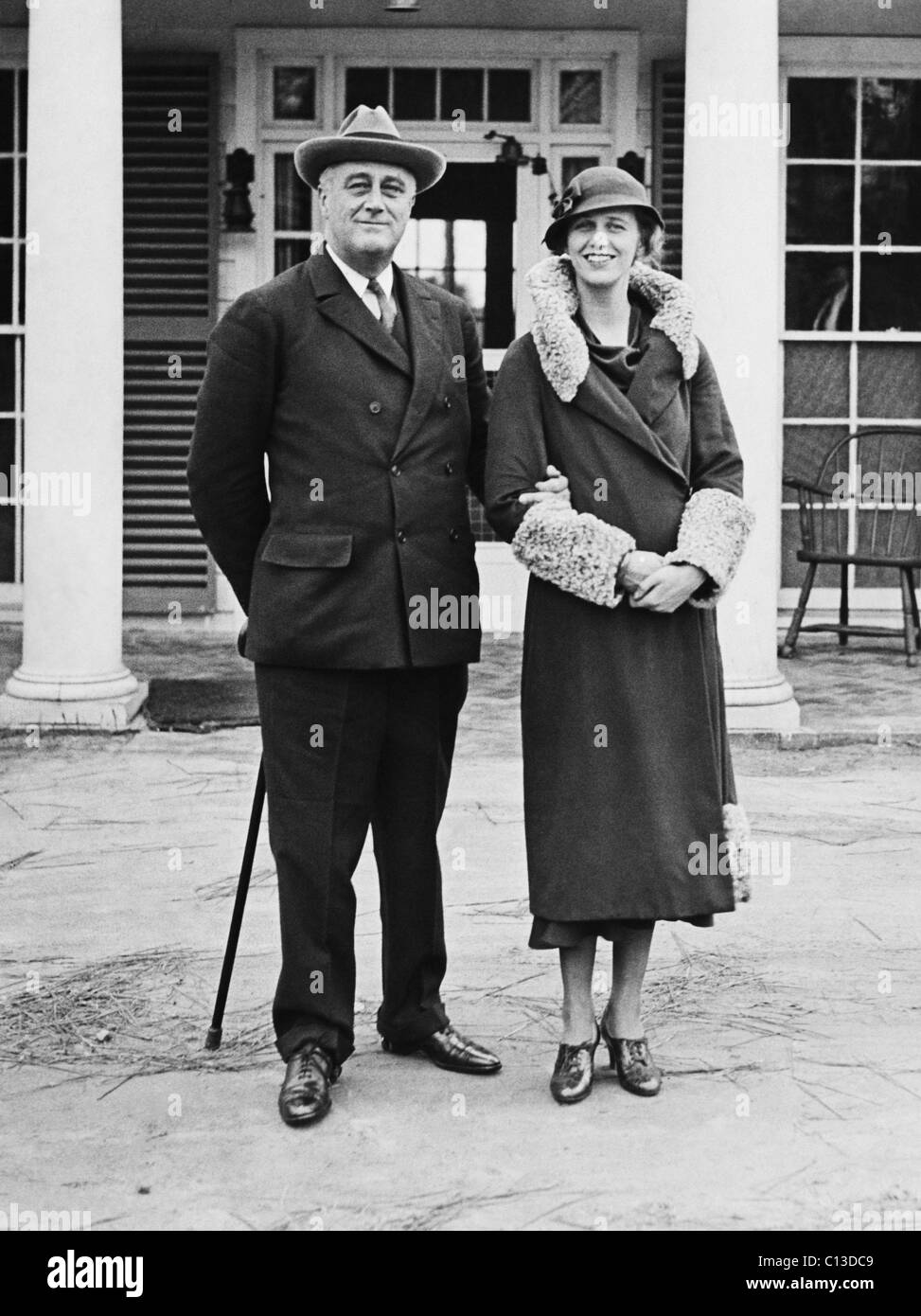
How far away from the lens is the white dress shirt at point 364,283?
391 cm

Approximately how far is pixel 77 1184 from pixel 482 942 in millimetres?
1684

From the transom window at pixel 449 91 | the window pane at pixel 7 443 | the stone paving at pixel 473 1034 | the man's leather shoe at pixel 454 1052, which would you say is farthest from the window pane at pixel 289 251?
the man's leather shoe at pixel 454 1052

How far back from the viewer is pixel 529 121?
31.3 ft

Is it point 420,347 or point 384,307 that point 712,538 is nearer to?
point 420,347

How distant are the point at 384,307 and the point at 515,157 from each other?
5772 mm

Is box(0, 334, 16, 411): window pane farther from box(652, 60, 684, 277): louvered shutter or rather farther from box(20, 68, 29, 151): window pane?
box(652, 60, 684, 277): louvered shutter

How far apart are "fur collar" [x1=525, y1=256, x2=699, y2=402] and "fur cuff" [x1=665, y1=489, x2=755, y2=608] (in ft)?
0.85

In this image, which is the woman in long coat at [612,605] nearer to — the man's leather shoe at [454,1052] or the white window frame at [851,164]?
the man's leather shoe at [454,1052]

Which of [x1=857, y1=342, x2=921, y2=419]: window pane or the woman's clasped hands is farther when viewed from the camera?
[x1=857, y1=342, x2=921, y2=419]: window pane

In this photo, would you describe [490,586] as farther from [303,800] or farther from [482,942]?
[303,800]

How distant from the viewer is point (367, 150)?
3.79 meters

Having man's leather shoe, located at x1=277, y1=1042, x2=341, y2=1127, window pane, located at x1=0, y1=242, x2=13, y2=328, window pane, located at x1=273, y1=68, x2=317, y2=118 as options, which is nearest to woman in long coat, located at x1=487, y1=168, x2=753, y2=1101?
man's leather shoe, located at x1=277, y1=1042, x2=341, y2=1127

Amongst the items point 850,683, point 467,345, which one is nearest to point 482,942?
point 467,345

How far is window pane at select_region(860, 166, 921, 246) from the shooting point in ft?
31.4
